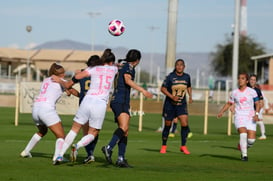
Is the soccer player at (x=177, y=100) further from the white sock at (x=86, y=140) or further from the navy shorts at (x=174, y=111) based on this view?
the white sock at (x=86, y=140)

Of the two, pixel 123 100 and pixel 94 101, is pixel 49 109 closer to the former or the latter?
pixel 94 101

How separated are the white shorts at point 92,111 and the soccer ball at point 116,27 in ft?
10.4

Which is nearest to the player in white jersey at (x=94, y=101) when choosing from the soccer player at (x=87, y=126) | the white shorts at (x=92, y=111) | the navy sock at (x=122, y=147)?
the white shorts at (x=92, y=111)

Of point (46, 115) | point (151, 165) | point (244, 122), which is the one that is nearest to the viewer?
point (46, 115)

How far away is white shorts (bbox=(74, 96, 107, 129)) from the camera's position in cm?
1260

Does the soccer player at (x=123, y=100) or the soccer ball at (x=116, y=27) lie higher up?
the soccer ball at (x=116, y=27)

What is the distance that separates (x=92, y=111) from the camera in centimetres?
1260

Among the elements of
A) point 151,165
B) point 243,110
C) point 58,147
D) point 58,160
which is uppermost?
point 243,110

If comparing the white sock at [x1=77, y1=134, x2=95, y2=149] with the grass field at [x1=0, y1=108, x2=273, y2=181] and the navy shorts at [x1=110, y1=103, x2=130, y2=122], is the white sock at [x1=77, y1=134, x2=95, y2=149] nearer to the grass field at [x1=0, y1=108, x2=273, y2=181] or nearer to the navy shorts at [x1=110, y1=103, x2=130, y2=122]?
the grass field at [x1=0, y1=108, x2=273, y2=181]

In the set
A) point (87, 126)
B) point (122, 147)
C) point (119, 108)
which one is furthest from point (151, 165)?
point (87, 126)

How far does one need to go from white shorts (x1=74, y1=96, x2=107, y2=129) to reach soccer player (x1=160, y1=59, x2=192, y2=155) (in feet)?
15.5

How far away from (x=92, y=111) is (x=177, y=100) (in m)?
5.10

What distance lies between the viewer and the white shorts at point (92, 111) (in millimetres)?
12602

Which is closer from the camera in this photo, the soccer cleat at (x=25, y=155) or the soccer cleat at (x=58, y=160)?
the soccer cleat at (x=58, y=160)
